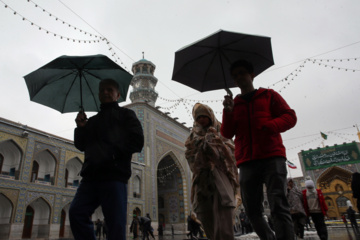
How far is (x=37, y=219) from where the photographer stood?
11789 mm

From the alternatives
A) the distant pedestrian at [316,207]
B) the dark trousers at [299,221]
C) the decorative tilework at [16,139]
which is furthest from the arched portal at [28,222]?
the distant pedestrian at [316,207]

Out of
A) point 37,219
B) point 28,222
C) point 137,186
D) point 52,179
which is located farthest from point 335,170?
point 28,222

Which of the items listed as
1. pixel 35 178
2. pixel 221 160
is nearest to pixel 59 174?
pixel 35 178

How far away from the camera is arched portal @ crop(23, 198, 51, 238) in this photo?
11.2 meters

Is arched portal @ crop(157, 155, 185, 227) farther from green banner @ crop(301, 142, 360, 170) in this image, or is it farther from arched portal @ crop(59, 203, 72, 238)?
green banner @ crop(301, 142, 360, 170)

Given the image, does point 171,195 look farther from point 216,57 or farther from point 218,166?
point 216,57

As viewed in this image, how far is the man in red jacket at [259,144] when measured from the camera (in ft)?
5.29

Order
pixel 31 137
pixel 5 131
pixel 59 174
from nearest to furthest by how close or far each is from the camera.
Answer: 1. pixel 5 131
2. pixel 31 137
3. pixel 59 174

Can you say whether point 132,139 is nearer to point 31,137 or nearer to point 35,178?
point 31,137

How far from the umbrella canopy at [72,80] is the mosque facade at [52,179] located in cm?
560

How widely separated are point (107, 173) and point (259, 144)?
3.31 feet

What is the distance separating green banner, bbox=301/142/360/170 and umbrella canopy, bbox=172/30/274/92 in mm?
28708

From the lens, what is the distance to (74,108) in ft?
8.67

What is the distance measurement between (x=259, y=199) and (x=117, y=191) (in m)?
0.98
